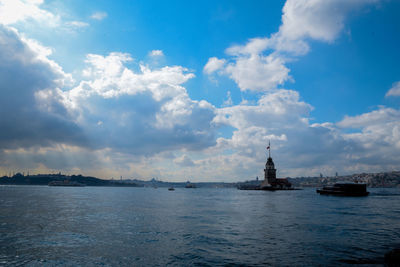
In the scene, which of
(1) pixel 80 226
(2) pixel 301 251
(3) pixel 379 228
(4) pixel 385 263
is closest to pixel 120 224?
(1) pixel 80 226

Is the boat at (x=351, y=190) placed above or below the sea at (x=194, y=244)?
below

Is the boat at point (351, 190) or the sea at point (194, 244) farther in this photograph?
the boat at point (351, 190)

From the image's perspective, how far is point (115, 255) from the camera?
67.4 feet

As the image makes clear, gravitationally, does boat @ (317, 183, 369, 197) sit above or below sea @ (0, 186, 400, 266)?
below

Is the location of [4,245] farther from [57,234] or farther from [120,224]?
[120,224]

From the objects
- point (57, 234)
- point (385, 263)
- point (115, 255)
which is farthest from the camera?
point (57, 234)

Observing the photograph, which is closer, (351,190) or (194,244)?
(194,244)

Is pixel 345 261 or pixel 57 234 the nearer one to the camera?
pixel 345 261

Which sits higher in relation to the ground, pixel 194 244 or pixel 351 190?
pixel 194 244

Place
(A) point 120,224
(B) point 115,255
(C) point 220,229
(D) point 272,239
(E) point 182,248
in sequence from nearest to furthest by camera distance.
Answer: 1. (B) point 115,255
2. (E) point 182,248
3. (D) point 272,239
4. (C) point 220,229
5. (A) point 120,224

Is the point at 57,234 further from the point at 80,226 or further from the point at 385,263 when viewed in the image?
the point at 385,263

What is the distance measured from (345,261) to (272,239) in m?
7.82

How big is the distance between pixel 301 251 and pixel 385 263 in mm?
5536

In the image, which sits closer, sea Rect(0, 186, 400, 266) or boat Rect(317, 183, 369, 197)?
sea Rect(0, 186, 400, 266)
